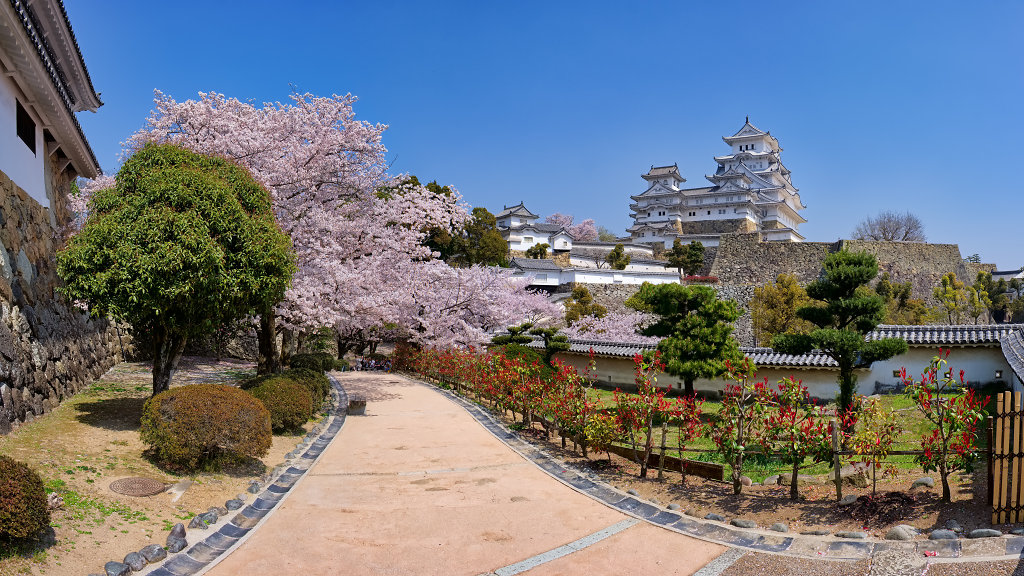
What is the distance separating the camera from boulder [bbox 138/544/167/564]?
5.15m

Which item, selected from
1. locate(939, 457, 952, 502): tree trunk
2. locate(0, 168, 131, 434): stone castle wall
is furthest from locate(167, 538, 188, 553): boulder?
locate(939, 457, 952, 502): tree trunk

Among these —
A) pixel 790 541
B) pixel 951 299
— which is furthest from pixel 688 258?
pixel 790 541

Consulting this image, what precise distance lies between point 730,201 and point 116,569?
6156 centimetres

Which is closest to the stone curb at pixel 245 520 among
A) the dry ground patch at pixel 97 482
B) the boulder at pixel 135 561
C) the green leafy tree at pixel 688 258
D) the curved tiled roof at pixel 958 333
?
the boulder at pixel 135 561

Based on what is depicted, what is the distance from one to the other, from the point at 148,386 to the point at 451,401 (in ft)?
23.1

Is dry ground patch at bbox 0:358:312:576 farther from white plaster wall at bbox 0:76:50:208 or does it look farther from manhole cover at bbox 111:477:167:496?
white plaster wall at bbox 0:76:50:208

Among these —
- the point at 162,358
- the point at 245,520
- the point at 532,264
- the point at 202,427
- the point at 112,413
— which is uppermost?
the point at 532,264

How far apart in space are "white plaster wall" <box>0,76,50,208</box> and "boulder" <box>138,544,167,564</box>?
764 centimetres

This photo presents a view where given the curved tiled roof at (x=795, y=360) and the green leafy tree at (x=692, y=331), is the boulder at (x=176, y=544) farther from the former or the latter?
the curved tiled roof at (x=795, y=360)

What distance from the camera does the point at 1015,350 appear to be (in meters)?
12.3

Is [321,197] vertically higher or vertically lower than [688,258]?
lower

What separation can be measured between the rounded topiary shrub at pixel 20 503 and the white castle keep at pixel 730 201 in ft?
185

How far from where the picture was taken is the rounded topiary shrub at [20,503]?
444 centimetres

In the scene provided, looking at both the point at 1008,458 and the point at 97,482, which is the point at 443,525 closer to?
the point at 97,482
